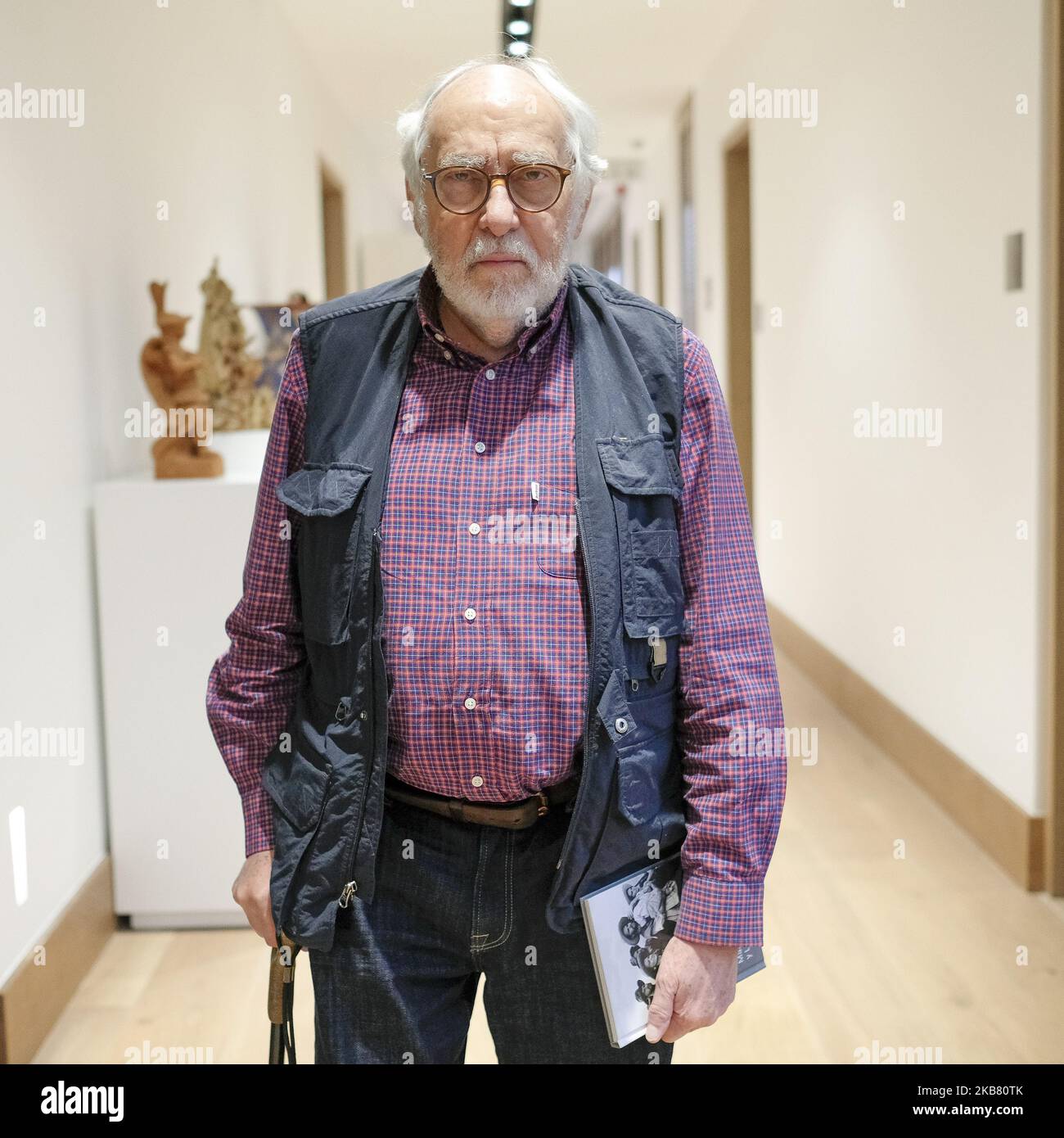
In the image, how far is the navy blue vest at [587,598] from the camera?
129cm

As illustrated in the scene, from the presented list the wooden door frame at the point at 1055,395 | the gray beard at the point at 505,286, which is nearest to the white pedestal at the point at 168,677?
the gray beard at the point at 505,286

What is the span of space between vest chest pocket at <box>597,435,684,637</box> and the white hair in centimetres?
28

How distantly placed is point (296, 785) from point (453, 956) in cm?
25

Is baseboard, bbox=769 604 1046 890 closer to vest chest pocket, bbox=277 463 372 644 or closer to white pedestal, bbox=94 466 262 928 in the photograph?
white pedestal, bbox=94 466 262 928

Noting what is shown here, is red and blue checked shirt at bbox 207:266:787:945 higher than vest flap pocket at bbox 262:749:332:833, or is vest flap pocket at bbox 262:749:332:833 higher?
red and blue checked shirt at bbox 207:266:787:945

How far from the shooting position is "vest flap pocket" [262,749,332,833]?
138 cm

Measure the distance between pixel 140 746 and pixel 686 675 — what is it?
2.21m

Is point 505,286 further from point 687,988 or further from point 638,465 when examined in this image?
point 687,988

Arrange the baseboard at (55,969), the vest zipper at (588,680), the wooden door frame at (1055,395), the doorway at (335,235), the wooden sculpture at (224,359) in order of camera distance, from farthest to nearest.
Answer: the doorway at (335,235)
the wooden sculpture at (224,359)
the wooden door frame at (1055,395)
the baseboard at (55,969)
the vest zipper at (588,680)

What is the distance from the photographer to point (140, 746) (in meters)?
3.20

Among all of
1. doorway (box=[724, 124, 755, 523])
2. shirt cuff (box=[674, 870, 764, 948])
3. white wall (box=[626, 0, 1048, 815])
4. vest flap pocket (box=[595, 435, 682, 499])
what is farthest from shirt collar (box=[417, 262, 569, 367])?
doorway (box=[724, 124, 755, 523])

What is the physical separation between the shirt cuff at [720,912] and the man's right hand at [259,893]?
18.4 inches

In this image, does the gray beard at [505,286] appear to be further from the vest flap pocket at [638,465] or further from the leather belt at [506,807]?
the leather belt at [506,807]

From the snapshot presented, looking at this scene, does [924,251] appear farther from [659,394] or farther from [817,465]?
[659,394]
